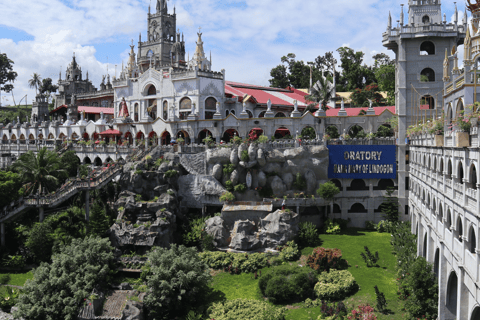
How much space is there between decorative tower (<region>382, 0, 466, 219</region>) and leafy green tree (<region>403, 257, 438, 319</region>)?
68.6ft

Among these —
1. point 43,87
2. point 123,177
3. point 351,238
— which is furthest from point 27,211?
point 43,87

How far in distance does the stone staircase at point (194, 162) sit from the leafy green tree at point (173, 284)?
47.7ft

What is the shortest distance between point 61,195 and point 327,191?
85.8 feet

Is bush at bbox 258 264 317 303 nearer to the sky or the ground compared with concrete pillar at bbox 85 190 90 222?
nearer to the ground

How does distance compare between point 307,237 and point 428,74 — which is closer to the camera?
point 307,237

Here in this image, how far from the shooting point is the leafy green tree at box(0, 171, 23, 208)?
4050 centimetres

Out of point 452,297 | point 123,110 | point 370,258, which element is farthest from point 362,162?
point 123,110

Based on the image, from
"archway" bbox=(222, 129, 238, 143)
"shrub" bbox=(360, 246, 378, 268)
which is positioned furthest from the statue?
"shrub" bbox=(360, 246, 378, 268)

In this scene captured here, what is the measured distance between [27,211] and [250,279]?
23.7 meters

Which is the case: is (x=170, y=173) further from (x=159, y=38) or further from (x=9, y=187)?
(x=159, y=38)

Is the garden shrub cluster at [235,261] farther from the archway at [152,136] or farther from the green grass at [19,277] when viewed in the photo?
the archway at [152,136]

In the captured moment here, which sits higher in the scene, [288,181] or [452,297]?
[288,181]

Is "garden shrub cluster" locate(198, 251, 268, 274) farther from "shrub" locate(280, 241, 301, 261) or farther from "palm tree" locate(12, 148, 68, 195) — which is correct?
"palm tree" locate(12, 148, 68, 195)

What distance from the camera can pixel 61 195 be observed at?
42000mm
